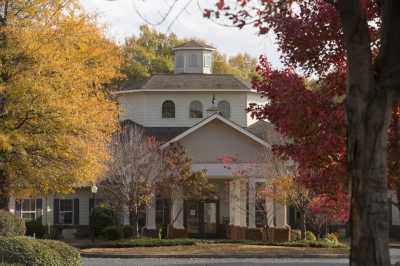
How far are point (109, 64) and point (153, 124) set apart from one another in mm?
20328

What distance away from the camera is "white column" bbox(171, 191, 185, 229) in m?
43.3

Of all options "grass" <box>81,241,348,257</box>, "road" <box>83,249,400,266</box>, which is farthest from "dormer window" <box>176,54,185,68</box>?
"road" <box>83,249,400,266</box>

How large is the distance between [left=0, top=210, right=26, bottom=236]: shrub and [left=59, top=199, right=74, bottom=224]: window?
25.2 metres

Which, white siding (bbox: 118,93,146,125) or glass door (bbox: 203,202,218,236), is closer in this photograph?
glass door (bbox: 203,202,218,236)

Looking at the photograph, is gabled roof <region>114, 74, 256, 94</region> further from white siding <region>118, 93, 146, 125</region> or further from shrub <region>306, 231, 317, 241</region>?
shrub <region>306, 231, 317, 241</region>

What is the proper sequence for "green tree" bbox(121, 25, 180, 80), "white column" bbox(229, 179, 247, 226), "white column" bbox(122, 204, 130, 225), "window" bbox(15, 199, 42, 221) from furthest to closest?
"green tree" bbox(121, 25, 180, 80) → "window" bbox(15, 199, 42, 221) → "white column" bbox(229, 179, 247, 226) → "white column" bbox(122, 204, 130, 225)

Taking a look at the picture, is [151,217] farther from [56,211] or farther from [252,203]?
[56,211]

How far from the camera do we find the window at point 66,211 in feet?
163

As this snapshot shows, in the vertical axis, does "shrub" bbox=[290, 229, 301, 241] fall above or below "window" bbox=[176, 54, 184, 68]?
below

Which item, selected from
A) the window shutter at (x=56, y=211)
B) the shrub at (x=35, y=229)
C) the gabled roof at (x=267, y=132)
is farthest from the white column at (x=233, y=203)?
the window shutter at (x=56, y=211)

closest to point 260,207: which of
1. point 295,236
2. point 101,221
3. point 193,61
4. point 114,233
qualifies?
point 295,236

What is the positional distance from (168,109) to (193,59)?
213 inches

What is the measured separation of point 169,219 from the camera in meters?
48.0

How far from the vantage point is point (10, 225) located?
2372cm
